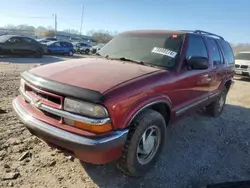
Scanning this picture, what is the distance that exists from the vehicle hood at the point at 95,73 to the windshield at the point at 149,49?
0.31 metres

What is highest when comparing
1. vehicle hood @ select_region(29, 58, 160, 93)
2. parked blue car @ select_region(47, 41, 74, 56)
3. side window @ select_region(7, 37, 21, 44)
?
vehicle hood @ select_region(29, 58, 160, 93)

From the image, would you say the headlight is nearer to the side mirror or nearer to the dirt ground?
the dirt ground

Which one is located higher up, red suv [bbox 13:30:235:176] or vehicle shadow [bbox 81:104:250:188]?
red suv [bbox 13:30:235:176]

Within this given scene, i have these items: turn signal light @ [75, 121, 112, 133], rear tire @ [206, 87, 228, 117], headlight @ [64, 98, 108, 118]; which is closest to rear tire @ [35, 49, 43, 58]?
rear tire @ [206, 87, 228, 117]

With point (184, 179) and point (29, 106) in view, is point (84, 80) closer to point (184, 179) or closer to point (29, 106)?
point (29, 106)

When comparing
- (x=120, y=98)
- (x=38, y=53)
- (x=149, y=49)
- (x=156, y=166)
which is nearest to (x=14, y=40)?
(x=38, y=53)

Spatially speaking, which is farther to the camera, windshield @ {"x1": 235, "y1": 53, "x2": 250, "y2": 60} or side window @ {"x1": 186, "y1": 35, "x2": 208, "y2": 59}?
windshield @ {"x1": 235, "y1": 53, "x2": 250, "y2": 60}

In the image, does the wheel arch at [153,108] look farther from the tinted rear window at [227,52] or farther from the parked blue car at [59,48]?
the parked blue car at [59,48]

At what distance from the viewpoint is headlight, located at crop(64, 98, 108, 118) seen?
2.30m

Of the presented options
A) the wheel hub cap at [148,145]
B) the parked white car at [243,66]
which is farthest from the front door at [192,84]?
the parked white car at [243,66]

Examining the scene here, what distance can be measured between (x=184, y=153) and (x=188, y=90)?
1.02 metres

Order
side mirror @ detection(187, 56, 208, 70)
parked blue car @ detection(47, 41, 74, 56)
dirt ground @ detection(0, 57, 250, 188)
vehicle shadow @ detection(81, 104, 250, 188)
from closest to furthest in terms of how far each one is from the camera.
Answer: dirt ground @ detection(0, 57, 250, 188) < vehicle shadow @ detection(81, 104, 250, 188) < side mirror @ detection(187, 56, 208, 70) < parked blue car @ detection(47, 41, 74, 56)

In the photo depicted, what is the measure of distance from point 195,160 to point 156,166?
2.25 ft

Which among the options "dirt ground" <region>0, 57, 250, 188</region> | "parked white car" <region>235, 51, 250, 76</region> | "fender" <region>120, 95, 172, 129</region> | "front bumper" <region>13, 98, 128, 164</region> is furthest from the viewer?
"parked white car" <region>235, 51, 250, 76</region>
